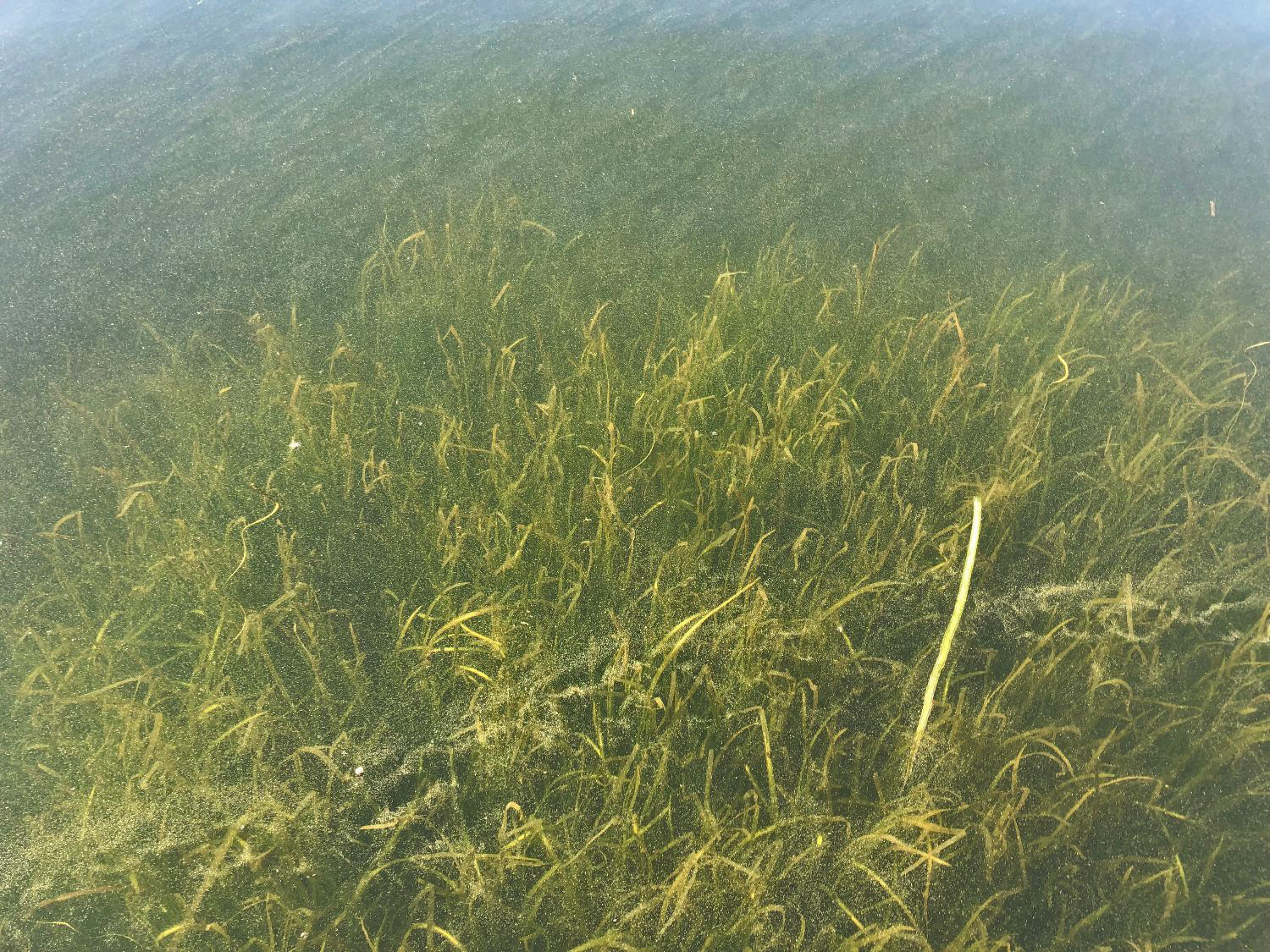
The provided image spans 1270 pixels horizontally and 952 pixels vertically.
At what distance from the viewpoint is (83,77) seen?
206 centimetres

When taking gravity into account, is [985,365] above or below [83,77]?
below

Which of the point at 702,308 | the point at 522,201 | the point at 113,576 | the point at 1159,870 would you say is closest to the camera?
the point at 1159,870

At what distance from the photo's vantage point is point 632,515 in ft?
3.78

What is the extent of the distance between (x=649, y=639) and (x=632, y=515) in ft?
0.66

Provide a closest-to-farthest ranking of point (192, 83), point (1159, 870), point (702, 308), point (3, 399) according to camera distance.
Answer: point (1159, 870) < point (3, 399) < point (702, 308) < point (192, 83)

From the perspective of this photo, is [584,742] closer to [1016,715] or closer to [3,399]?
[1016,715]

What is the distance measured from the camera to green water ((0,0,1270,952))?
2.79ft

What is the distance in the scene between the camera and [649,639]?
1012 millimetres

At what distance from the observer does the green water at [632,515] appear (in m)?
0.85

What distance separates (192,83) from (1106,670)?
2.26 meters

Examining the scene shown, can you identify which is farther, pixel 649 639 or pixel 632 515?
pixel 632 515

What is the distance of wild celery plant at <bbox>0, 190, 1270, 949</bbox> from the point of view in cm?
84

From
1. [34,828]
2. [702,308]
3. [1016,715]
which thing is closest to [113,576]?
[34,828]

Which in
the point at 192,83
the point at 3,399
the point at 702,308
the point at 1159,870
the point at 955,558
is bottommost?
the point at 1159,870
